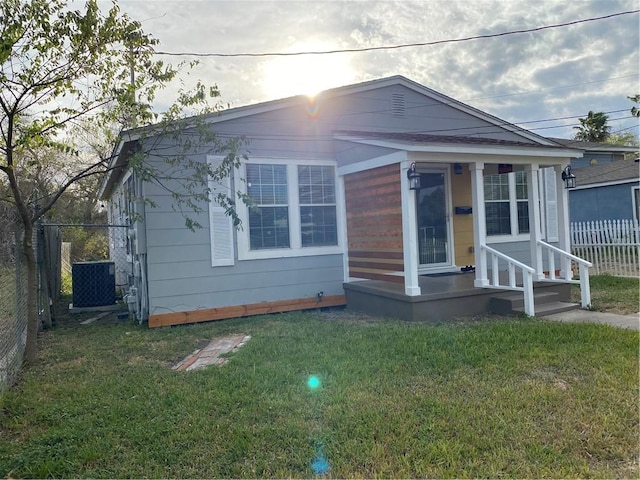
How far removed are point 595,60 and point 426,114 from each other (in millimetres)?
Result: 7250

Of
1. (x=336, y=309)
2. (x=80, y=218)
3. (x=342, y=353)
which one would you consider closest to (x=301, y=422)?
(x=342, y=353)

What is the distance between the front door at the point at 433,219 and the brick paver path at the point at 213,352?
4496mm

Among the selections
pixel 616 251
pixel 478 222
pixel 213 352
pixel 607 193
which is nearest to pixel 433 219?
pixel 478 222

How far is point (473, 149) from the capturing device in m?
6.92

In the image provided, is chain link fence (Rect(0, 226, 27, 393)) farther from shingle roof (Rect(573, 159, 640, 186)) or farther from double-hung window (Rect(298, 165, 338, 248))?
shingle roof (Rect(573, 159, 640, 186))

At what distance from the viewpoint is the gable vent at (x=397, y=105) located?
9180 millimetres

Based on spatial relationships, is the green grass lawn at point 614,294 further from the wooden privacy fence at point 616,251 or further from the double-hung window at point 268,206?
the double-hung window at point 268,206

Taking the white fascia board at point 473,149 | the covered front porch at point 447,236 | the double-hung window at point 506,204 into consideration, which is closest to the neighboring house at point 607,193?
the double-hung window at point 506,204

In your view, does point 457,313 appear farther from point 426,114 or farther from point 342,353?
point 426,114

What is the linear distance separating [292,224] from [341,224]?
0.96 m

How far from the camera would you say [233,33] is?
9047 mm

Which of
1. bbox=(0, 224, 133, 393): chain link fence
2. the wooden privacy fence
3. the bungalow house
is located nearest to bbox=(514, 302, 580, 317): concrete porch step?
the bungalow house

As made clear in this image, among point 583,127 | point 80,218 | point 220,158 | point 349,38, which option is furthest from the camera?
point 583,127

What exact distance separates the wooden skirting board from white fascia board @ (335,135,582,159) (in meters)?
2.88
